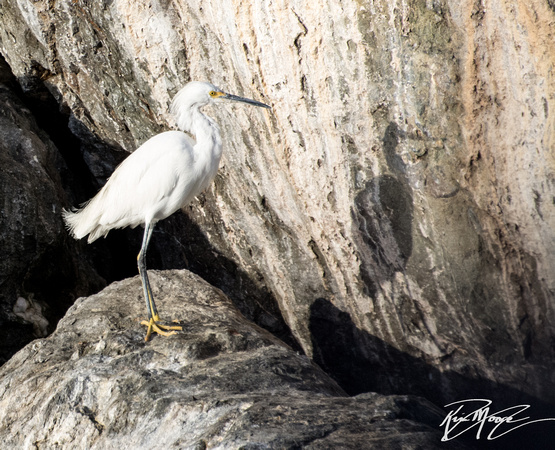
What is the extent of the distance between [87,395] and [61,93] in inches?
149

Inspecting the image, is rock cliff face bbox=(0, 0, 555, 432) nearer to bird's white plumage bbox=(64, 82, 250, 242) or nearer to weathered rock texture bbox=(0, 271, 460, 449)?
bird's white plumage bbox=(64, 82, 250, 242)

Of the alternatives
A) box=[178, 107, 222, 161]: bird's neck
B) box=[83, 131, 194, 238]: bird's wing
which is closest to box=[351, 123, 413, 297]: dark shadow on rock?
box=[178, 107, 222, 161]: bird's neck

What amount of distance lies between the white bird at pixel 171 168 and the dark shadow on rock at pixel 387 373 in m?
1.99

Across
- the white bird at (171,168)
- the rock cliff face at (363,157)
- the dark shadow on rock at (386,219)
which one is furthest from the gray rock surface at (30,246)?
the dark shadow on rock at (386,219)

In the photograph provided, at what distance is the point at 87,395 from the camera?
3.16 m

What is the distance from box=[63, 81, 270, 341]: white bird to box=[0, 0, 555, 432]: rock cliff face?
0.63 meters

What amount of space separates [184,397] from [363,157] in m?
2.52

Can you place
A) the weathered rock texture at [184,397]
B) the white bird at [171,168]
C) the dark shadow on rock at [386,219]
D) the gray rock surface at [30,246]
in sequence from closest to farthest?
the weathered rock texture at [184,397] < the white bird at [171,168] < the dark shadow on rock at [386,219] < the gray rock surface at [30,246]

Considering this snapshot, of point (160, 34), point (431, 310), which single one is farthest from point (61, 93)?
point (431, 310)

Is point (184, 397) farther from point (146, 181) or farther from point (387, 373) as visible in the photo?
point (387, 373)

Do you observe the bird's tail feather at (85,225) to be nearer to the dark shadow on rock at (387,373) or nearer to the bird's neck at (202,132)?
the bird's neck at (202,132)

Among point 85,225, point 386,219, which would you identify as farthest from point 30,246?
point 386,219

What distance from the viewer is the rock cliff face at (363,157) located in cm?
409

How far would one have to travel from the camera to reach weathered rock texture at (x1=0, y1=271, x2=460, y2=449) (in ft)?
8.51
